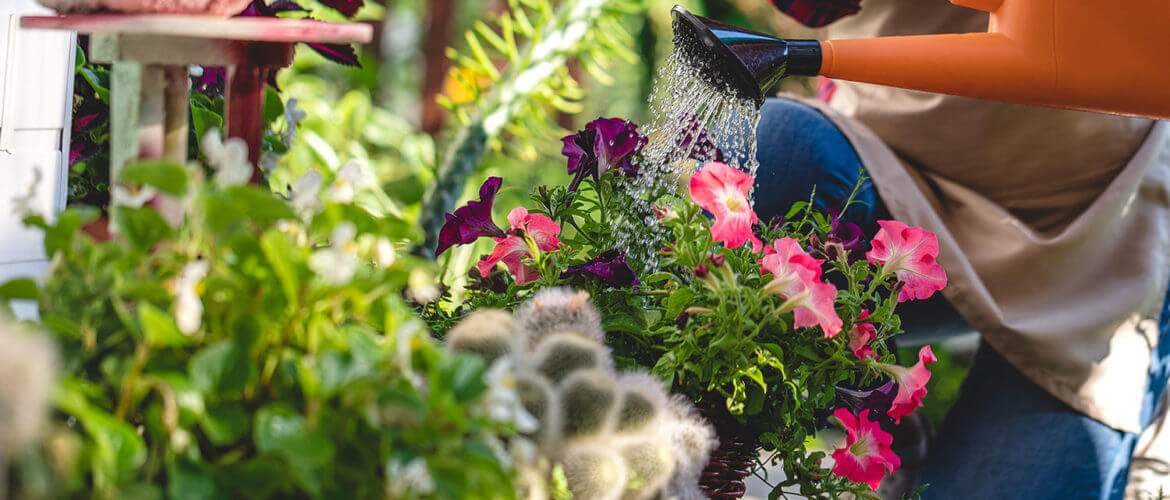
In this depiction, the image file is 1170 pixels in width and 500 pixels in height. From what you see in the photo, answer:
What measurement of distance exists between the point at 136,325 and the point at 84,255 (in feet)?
0.22

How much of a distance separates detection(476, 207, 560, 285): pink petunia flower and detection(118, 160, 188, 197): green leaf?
45 cm

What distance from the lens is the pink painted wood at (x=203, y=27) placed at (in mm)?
671

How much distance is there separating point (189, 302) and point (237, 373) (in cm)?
5

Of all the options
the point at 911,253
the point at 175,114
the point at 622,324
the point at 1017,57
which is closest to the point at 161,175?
the point at 175,114

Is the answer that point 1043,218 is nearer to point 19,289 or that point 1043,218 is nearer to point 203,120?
point 203,120

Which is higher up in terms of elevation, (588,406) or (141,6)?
(141,6)

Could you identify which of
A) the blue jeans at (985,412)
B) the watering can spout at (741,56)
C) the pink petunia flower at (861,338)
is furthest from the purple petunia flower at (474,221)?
the blue jeans at (985,412)

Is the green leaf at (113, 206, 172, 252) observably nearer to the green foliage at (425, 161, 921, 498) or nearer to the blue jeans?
the green foliage at (425, 161, 921, 498)

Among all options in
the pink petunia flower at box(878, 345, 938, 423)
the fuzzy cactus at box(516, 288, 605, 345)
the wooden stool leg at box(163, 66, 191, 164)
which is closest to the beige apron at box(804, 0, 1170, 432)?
the pink petunia flower at box(878, 345, 938, 423)

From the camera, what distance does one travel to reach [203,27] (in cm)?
69

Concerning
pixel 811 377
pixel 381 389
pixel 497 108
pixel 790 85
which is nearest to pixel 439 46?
pixel 790 85

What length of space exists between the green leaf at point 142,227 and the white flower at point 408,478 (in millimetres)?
200

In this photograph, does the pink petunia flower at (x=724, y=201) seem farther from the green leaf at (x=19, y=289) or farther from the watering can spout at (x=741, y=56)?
the green leaf at (x=19, y=289)

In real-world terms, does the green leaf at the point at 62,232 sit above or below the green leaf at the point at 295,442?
above
